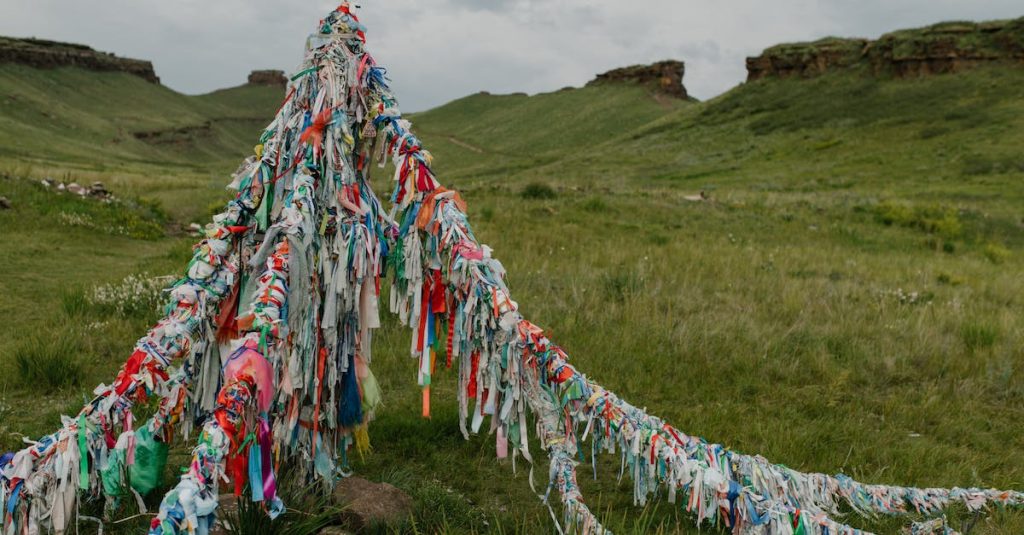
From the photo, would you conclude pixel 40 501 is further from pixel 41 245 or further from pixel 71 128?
pixel 71 128

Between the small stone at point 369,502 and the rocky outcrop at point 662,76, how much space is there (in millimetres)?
92365

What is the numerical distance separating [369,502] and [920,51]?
184 ft

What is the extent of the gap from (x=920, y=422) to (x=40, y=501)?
5600 mm

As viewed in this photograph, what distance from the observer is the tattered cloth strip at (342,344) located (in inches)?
101

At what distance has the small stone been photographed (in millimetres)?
3074

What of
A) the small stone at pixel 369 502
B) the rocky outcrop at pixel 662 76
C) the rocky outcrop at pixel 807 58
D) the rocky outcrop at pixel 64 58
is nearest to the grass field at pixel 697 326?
the small stone at pixel 369 502

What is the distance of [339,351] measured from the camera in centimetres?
321

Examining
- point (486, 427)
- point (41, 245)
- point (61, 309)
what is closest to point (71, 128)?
point (41, 245)

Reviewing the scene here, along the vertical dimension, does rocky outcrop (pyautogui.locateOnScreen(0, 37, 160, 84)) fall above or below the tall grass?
above

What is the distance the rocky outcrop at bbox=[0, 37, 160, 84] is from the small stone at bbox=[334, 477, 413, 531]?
112080 millimetres

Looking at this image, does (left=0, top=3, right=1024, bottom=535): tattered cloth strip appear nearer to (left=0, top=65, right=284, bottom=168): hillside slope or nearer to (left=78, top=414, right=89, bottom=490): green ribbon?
(left=78, top=414, right=89, bottom=490): green ribbon

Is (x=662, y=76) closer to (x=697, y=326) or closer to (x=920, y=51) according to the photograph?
(x=920, y=51)

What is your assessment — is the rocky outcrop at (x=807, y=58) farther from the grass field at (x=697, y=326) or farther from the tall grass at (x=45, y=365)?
the tall grass at (x=45, y=365)

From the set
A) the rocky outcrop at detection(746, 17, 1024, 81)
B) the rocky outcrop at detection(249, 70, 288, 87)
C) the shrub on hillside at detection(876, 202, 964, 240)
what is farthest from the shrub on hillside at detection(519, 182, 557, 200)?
the rocky outcrop at detection(249, 70, 288, 87)
